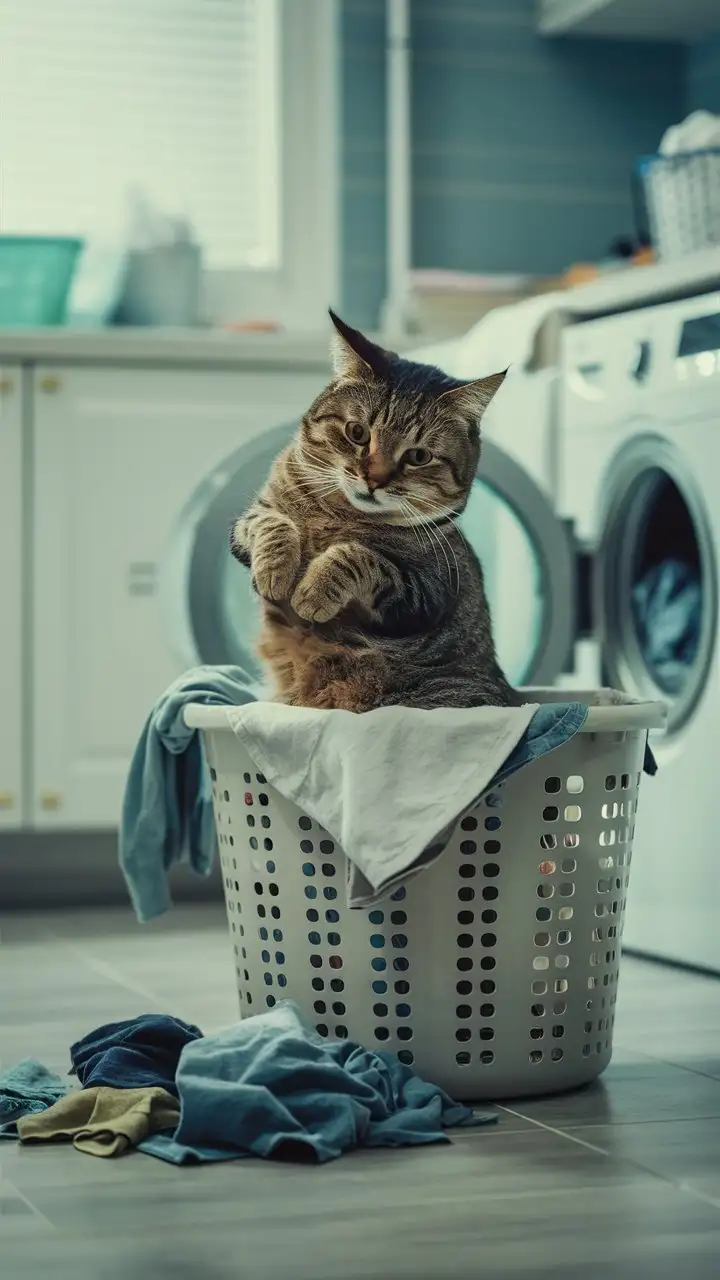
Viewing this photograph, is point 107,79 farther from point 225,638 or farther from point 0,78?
point 225,638

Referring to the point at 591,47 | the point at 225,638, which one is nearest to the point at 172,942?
the point at 225,638

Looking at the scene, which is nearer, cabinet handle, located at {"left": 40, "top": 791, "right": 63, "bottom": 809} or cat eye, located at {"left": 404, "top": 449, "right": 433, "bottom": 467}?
cat eye, located at {"left": 404, "top": 449, "right": 433, "bottom": 467}

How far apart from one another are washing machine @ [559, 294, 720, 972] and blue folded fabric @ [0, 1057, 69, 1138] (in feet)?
3.45

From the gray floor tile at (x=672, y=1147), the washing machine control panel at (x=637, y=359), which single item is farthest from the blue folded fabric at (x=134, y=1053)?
the washing machine control panel at (x=637, y=359)

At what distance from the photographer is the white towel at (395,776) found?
1.72 m

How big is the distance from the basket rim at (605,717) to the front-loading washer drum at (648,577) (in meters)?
0.78

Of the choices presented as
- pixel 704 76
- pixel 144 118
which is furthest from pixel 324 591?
pixel 704 76

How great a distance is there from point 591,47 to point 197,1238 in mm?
3410

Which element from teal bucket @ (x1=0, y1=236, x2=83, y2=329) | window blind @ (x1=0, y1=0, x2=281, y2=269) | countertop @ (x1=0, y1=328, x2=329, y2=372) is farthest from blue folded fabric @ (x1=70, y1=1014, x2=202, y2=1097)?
window blind @ (x1=0, y1=0, x2=281, y2=269)

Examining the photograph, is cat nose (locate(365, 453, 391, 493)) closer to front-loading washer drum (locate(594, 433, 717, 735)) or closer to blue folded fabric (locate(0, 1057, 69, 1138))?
blue folded fabric (locate(0, 1057, 69, 1138))

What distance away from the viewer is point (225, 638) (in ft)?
8.65

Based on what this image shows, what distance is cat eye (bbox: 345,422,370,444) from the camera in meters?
1.89

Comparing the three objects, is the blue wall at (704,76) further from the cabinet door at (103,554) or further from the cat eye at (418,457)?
the cat eye at (418,457)

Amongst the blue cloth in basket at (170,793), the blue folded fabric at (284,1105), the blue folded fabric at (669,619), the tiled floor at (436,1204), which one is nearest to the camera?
the tiled floor at (436,1204)
